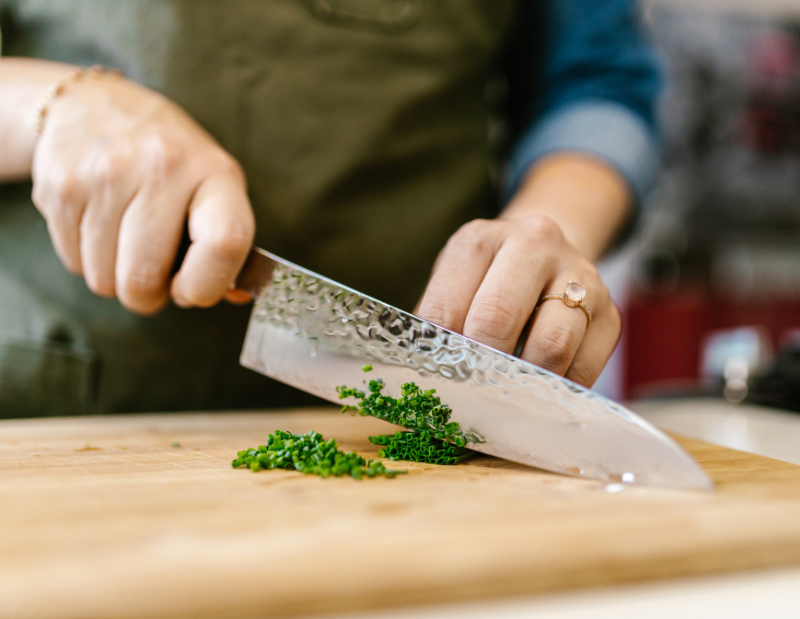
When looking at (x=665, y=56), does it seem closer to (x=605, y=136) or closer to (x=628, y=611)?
(x=605, y=136)

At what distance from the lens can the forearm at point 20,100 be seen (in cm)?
114

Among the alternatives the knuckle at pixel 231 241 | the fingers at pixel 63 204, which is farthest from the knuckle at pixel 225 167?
the fingers at pixel 63 204

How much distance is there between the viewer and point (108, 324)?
55.2 inches

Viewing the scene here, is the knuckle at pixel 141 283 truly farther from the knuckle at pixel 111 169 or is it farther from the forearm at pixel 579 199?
the forearm at pixel 579 199

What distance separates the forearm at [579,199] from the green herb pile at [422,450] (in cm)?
52

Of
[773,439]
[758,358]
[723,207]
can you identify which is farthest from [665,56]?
[773,439]

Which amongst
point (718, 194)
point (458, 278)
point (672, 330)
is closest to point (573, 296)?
point (458, 278)

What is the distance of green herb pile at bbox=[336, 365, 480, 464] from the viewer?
3.14ft

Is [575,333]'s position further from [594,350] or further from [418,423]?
[418,423]

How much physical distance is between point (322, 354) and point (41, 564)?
599 mm

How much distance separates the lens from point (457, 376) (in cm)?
95

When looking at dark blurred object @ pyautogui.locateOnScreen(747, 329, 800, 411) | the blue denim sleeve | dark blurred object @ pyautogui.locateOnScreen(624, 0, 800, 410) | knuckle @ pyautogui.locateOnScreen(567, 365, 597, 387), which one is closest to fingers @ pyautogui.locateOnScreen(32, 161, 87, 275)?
knuckle @ pyautogui.locateOnScreen(567, 365, 597, 387)

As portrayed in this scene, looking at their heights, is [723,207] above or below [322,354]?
above

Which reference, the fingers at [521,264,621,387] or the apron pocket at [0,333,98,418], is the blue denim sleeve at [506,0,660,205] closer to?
the fingers at [521,264,621,387]
